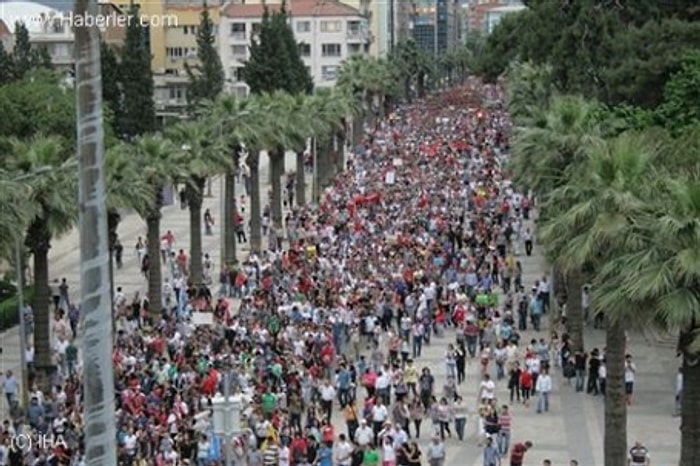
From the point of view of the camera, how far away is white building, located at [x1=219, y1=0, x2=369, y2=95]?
4835 inches

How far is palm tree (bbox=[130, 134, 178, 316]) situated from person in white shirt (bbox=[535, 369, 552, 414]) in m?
12.3

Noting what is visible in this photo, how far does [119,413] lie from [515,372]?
345 inches

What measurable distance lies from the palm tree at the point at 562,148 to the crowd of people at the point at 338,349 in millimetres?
1156

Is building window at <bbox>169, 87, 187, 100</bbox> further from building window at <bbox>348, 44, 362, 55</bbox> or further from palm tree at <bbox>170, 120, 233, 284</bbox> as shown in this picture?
palm tree at <bbox>170, 120, 233, 284</bbox>

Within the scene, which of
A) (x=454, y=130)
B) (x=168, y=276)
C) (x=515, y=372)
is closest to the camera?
(x=515, y=372)

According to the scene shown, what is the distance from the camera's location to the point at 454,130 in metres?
97.1

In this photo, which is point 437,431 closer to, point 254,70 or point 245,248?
point 245,248

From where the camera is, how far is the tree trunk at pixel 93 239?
27.5 feet

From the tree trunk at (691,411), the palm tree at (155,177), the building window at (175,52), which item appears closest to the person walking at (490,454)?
the tree trunk at (691,411)

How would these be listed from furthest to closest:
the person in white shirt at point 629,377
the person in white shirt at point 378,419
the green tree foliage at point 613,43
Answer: the green tree foliage at point 613,43 → the person in white shirt at point 629,377 → the person in white shirt at point 378,419

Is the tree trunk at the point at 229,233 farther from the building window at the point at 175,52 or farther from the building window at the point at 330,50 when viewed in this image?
the building window at the point at 330,50

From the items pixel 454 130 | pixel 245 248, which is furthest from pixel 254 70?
pixel 245 248

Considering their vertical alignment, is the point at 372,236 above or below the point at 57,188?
below

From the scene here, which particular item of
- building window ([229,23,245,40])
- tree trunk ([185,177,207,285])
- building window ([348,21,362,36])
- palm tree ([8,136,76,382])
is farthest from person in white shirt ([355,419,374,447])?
building window ([348,21,362,36])
